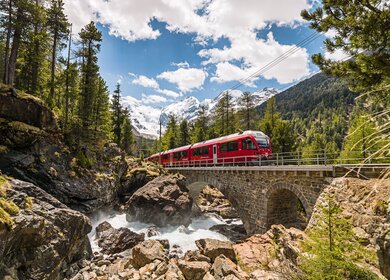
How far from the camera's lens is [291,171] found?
1463cm

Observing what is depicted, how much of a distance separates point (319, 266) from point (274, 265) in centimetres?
424

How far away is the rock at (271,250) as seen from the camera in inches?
400

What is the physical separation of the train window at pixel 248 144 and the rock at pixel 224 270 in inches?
464

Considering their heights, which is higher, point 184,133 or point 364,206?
point 184,133

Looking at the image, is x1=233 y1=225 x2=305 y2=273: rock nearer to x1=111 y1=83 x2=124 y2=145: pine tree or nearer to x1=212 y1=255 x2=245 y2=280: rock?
x1=212 y1=255 x2=245 y2=280: rock

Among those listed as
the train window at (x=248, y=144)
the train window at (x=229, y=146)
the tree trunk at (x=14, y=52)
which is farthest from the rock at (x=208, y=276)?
the tree trunk at (x=14, y=52)

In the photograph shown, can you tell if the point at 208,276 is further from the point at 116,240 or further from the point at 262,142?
the point at 262,142

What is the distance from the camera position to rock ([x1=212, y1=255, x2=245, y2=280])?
9969 millimetres

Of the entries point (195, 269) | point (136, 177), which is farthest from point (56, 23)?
point (195, 269)

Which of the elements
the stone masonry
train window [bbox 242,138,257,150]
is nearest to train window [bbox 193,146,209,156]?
the stone masonry

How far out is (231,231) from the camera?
77.5 ft

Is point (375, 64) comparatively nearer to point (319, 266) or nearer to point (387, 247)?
point (387, 247)

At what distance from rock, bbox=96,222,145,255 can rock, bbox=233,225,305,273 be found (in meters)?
8.92

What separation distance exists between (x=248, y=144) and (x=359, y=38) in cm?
1583
